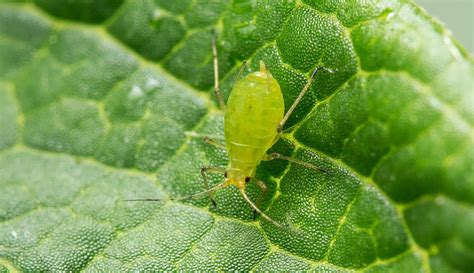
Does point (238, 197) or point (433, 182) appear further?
point (238, 197)

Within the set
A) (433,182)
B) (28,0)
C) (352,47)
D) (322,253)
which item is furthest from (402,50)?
(28,0)

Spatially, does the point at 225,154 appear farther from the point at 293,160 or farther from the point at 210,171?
the point at 293,160

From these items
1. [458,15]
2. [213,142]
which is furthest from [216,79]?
[458,15]

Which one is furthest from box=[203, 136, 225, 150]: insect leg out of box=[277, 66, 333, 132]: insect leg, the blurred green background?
the blurred green background

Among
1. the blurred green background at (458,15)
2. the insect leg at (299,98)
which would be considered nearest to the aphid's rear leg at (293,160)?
the insect leg at (299,98)

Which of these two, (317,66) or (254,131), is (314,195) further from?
(317,66)

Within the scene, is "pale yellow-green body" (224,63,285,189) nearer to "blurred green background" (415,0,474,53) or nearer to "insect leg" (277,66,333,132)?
"insect leg" (277,66,333,132)

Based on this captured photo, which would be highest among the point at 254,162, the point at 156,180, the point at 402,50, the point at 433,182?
the point at 402,50
